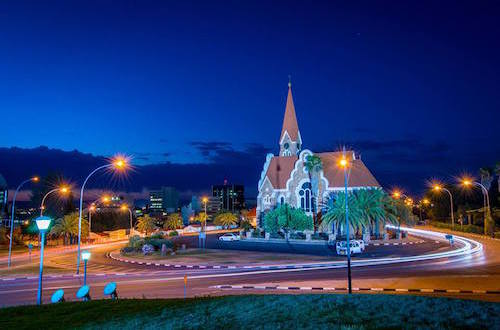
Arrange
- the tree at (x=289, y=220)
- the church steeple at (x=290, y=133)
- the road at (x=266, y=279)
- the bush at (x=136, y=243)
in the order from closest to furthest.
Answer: the road at (x=266, y=279), the bush at (x=136, y=243), the tree at (x=289, y=220), the church steeple at (x=290, y=133)

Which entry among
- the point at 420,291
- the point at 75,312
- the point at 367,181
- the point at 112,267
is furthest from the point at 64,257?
the point at 367,181

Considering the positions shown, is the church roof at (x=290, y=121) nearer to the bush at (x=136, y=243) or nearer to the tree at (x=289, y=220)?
the tree at (x=289, y=220)

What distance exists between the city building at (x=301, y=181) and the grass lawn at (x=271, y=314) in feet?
163

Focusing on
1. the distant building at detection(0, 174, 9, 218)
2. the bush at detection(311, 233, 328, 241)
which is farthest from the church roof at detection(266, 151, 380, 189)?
the distant building at detection(0, 174, 9, 218)

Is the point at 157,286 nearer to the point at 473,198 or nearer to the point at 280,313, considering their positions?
the point at 280,313

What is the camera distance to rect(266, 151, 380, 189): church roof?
60.6m

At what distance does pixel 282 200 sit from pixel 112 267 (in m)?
41.3

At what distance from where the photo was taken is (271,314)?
9852 millimetres

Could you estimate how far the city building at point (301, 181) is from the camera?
62.0 meters

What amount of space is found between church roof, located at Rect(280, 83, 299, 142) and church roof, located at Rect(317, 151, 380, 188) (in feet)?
44.4

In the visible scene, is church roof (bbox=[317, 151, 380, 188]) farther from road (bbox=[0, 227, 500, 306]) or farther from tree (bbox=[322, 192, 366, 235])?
road (bbox=[0, 227, 500, 306])

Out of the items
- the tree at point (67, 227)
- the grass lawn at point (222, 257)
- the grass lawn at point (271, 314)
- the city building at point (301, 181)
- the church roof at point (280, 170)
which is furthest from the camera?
the church roof at point (280, 170)

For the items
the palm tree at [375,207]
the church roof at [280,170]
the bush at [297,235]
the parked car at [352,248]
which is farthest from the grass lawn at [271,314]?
the church roof at [280,170]

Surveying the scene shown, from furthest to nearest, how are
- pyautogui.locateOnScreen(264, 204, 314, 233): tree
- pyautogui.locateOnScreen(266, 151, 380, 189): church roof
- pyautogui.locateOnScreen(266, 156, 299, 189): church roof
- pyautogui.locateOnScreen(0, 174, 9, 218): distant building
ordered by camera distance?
pyautogui.locateOnScreen(0, 174, 9, 218): distant building < pyautogui.locateOnScreen(266, 156, 299, 189): church roof < pyautogui.locateOnScreen(266, 151, 380, 189): church roof < pyautogui.locateOnScreen(264, 204, 314, 233): tree
